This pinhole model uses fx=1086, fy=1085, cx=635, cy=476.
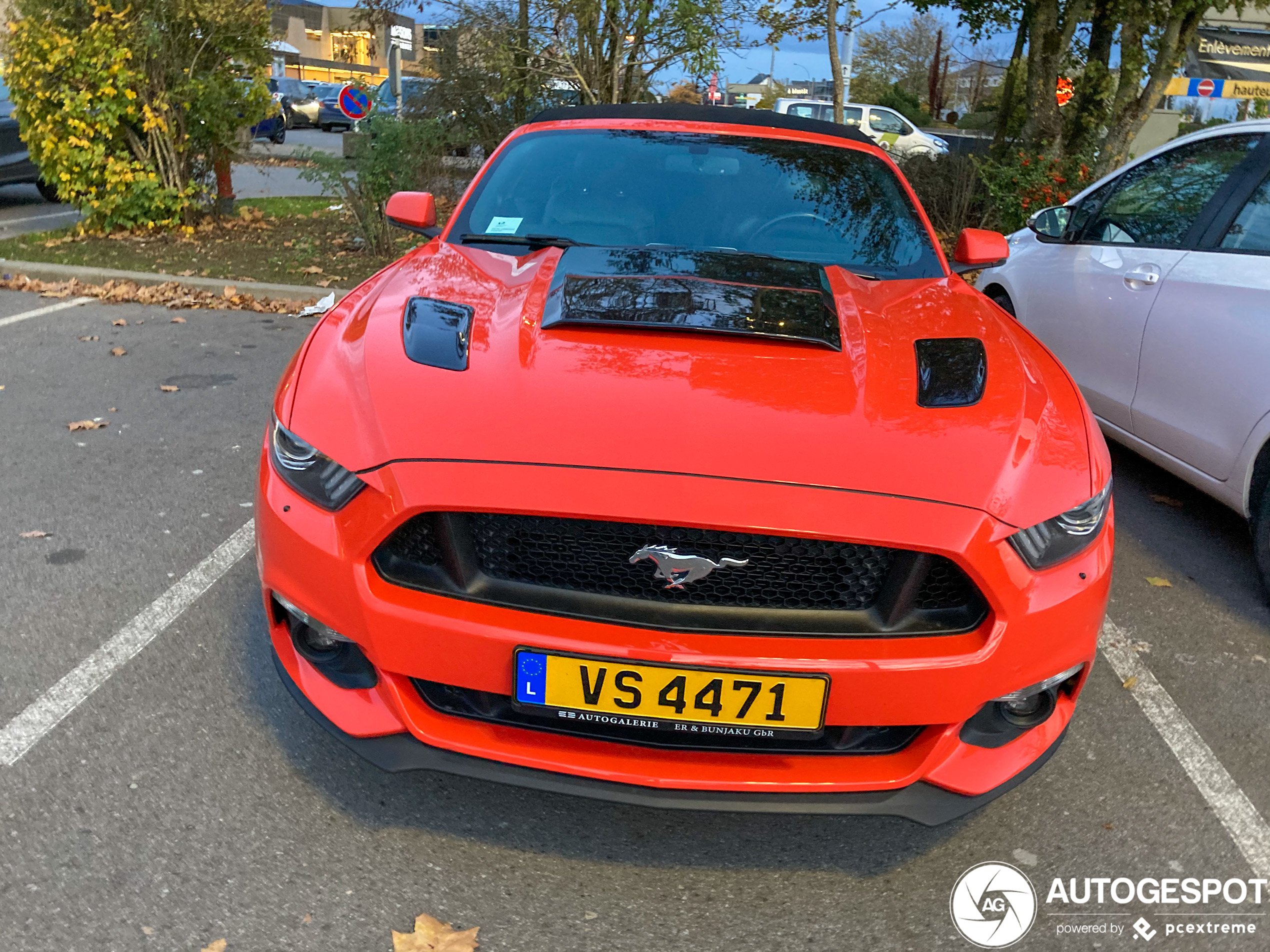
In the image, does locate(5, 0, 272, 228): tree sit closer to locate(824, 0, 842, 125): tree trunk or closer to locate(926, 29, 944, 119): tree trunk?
locate(824, 0, 842, 125): tree trunk

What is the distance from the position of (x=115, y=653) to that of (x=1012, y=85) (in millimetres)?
17064

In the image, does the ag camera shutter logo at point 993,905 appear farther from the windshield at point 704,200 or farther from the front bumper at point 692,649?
the windshield at point 704,200

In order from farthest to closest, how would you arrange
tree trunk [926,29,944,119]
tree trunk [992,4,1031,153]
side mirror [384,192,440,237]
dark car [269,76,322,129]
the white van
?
tree trunk [926,29,944,119] → dark car [269,76,322,129] → the white van → tree trunk [992,4,1031,153] → side mirror [384,192,440,237]

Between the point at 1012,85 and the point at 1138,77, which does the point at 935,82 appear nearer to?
the point at 1012,85

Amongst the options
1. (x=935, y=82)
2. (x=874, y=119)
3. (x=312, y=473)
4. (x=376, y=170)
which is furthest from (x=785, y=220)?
(x=935, y=82)

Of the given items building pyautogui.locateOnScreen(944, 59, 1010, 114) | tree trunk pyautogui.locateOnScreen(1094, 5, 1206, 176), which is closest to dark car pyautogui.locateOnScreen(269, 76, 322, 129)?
building pyautogui.locateOnScreen(944, 59, 1010, 114)

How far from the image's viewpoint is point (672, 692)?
6.61ft

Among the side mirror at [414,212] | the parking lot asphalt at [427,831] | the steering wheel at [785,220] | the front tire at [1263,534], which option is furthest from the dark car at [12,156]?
the front tire at [1263,534]

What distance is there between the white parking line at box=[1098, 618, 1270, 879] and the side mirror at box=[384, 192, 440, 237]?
106 inches

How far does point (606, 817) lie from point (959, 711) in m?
0.91

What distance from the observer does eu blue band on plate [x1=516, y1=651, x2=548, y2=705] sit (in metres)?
2.02

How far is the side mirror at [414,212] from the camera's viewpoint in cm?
386

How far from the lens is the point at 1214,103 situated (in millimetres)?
29625

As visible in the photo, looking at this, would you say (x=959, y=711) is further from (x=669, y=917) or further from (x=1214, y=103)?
(x=1214, y=103)
